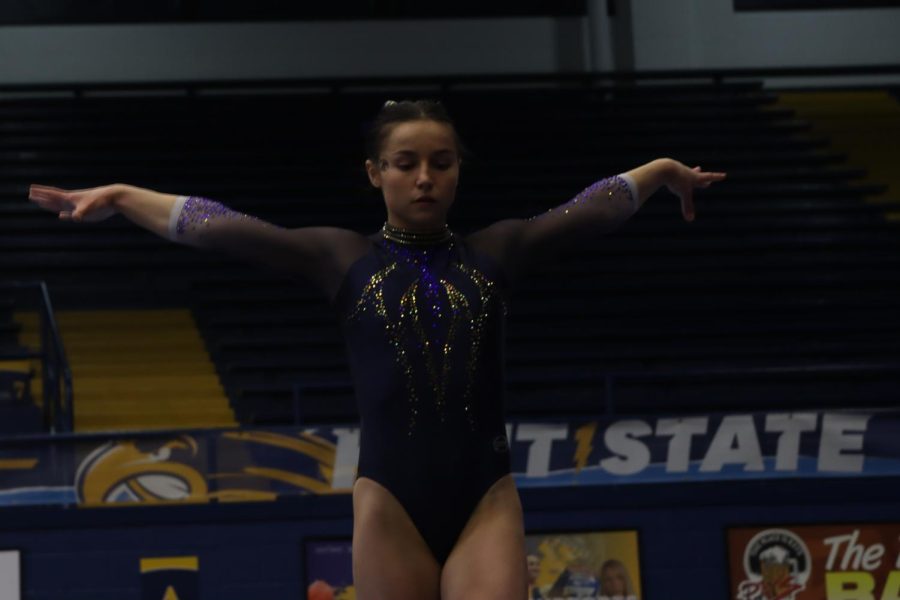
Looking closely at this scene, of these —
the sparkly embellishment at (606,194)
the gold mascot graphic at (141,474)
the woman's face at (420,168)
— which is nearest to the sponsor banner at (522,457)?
the gold mascot graphic at (141,474)

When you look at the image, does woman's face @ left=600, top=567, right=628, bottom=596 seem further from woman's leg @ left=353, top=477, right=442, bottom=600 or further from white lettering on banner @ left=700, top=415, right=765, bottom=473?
woman's leg @ left=353, top=477, right=442, bottom=600

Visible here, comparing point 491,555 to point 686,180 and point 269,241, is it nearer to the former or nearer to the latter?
point 269,241

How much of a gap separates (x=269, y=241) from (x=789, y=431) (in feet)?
17.3

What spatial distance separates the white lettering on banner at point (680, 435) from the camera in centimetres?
805

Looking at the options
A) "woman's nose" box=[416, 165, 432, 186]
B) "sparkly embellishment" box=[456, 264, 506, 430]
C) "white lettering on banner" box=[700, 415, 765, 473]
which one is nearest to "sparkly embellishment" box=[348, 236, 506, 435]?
"sparkly embellishment" box=[456, 264, 506, 430]

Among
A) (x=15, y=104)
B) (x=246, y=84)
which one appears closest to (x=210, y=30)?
(x=246, y=84)

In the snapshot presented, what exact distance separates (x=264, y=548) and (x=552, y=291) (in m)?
4.94

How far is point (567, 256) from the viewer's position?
12.8m

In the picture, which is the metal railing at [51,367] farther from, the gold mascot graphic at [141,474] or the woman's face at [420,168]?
the woman's face at [420,168]

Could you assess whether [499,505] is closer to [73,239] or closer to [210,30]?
[73,239]

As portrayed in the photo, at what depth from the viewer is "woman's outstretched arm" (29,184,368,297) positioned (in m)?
3.43

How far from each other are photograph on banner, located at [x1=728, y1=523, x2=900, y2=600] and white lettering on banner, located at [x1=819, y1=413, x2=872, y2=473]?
13.6 inches

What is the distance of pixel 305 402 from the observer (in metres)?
11.2

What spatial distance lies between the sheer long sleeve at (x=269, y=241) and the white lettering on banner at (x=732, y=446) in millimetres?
4942
